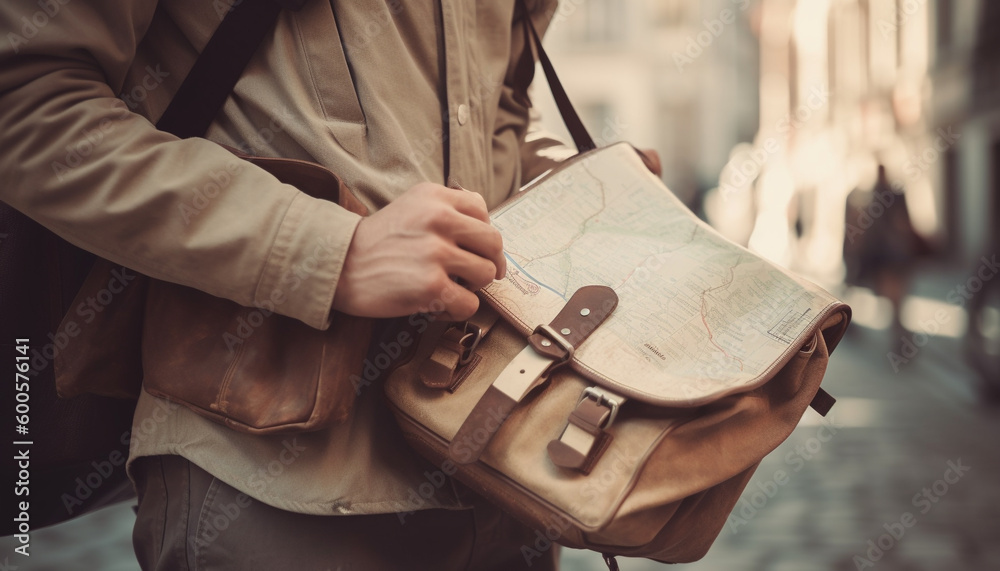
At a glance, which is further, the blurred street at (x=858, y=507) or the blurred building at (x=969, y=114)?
the blurred building at (x=969, y=114)

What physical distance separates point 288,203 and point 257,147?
0.20 m

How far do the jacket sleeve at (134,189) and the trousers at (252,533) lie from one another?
0.30 m

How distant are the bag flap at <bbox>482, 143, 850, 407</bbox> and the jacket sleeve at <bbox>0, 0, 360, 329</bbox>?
0.29 metres

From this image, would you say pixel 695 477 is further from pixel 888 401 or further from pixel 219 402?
pixel 888 401

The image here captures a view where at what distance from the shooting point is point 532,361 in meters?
1.11

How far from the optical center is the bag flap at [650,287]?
1122 millimetres

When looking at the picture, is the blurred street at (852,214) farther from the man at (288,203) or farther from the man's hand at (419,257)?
the man's hand at (419,257)

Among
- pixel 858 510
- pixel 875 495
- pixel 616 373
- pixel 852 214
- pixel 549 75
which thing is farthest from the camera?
pixel 852 214

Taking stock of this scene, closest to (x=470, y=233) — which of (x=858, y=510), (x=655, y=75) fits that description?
(x=858, y=510)

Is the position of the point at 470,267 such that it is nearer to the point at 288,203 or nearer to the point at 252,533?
the point at 288,203

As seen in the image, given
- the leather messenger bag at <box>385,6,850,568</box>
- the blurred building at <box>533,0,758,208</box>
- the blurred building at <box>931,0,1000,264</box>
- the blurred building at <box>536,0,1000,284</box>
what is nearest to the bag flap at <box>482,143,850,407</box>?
the leather messenger bag at <box>385,6,850,568</box>

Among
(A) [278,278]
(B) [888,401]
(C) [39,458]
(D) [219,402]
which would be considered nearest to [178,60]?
(A) [278,278]

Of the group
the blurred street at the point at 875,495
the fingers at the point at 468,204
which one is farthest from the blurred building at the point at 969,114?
the fingers at the point at 468,204

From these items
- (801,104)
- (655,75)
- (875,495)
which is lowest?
(801,104)
